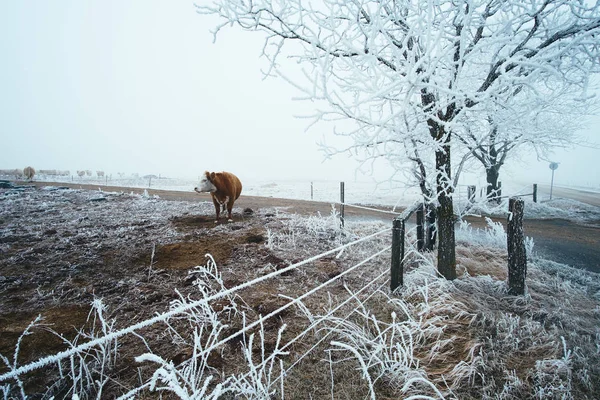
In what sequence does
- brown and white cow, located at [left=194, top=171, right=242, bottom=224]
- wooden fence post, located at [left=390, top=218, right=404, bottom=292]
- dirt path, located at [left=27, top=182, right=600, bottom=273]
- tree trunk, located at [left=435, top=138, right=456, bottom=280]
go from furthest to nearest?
1. brown and white cow, located at [left=194, top=171, right=242, bottom=224]
2. dirt path, located at [left=27, top=182, right=600, bottom=273]
3. tree trunk, located at [left=435, top=138, right=456, bottom=280]
4. wooden fence post, located at [left=390, top=218, right=404, bottom=292]

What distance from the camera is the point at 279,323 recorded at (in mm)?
2990

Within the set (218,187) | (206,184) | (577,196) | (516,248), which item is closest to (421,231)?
(516,248)

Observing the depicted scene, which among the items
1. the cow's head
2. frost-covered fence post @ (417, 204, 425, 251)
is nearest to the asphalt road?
frost-covered fence post @ (417, 204, 425, 251)

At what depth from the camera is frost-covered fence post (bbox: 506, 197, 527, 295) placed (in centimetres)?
349

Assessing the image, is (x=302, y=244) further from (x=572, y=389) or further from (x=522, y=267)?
(x=572, y=389)

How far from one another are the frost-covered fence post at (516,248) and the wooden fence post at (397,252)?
1445 mm

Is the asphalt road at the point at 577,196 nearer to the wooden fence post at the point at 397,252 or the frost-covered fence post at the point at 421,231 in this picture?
the frost-covered fence post at the point at 421,231

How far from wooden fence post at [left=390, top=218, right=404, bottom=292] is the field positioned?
0.18 metres

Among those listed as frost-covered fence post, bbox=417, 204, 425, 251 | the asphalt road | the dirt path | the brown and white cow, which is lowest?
the dirt path

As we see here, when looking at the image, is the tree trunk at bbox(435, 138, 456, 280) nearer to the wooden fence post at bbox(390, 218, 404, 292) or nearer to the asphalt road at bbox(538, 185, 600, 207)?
the wooden fence post at bbox(390, 218, 404, 292)

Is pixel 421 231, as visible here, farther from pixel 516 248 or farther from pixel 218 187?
pixel 218 187

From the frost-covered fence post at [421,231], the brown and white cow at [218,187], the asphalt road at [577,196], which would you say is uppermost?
the brown and white cow at [218,187]

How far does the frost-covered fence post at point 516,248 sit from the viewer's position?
137 inches

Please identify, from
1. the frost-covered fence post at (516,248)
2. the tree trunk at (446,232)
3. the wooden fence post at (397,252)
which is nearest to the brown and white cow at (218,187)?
the wooden fence post at (397,252)
